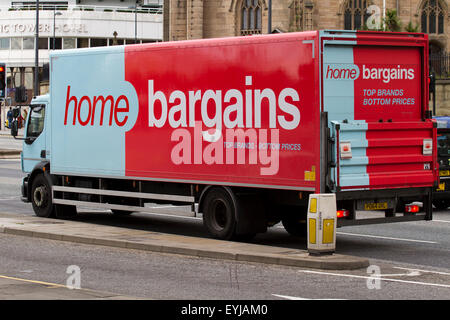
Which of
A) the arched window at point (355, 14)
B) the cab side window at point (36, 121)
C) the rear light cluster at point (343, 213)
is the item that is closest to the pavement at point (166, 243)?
the rear light cluster at point (343, 213)

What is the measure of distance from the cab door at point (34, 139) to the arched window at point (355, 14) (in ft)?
164

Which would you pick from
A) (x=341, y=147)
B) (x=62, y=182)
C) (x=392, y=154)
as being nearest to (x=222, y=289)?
(x=341, y=147)

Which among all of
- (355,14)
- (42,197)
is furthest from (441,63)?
(42,197)

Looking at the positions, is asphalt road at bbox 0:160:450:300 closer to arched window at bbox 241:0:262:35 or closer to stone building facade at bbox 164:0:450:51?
stone building facade at bbox 164:0:450:51

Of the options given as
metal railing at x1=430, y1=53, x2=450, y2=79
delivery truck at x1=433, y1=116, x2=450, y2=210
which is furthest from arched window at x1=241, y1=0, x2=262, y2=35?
delivery truck at x1=433, y1=116, x2=450, y2=210

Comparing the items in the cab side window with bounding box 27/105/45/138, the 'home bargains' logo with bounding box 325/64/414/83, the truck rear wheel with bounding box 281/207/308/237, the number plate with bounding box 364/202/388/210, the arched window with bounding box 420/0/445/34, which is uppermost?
the arched window with bounding box 420/0/445/34

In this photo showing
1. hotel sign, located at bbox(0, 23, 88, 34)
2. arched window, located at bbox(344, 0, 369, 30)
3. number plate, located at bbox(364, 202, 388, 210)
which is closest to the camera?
number plate, located at bbox(364, 202, 388, 210)

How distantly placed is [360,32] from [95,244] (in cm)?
541

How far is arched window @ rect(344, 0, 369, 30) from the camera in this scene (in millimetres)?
69000

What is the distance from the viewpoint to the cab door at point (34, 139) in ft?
68.2

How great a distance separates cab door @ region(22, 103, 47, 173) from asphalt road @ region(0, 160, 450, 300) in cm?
366

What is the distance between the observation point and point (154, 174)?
17750 mm

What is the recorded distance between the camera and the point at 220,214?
1655 centimetres

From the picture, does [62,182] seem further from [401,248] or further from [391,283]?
[391,283]
